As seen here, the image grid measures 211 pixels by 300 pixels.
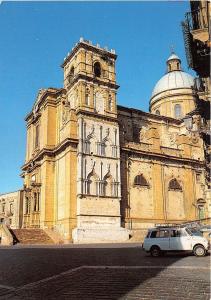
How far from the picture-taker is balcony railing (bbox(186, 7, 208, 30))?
15.3m

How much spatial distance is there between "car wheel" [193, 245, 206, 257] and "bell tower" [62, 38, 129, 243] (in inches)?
686

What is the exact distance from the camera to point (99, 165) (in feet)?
121

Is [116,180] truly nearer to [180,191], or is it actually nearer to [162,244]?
[180,191]

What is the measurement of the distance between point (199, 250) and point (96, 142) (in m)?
21.4

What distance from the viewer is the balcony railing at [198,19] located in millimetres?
15342

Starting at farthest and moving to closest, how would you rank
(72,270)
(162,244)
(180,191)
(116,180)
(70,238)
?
(180,191)
(116,180)
(70,238)
(162,244)
(72,270)

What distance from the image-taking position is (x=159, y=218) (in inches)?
1591

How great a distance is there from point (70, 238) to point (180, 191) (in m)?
16.0

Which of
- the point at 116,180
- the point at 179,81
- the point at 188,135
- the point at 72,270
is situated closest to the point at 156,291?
the point at 72,270

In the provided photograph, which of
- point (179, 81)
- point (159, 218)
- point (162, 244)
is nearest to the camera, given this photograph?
point (162, 244)

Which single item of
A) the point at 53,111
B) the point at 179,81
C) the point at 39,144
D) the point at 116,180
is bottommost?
the point at 116,180

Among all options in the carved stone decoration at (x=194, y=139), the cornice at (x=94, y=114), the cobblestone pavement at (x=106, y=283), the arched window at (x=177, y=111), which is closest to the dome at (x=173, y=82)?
the arched window at (x=177, y=111)

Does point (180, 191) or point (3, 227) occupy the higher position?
point (180, 191)

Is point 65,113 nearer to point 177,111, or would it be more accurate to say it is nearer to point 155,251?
point 177,111
